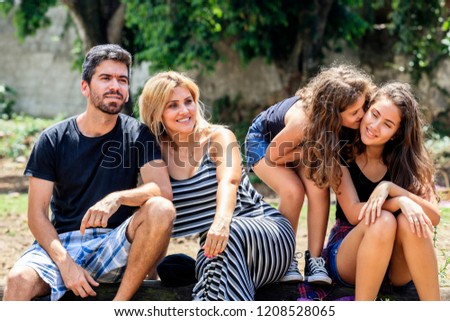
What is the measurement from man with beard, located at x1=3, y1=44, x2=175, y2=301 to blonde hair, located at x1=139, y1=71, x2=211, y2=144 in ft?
0.22

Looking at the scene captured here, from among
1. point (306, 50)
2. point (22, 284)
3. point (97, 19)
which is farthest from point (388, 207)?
point (97, 19)

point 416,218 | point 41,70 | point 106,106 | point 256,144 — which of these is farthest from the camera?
point 41,70

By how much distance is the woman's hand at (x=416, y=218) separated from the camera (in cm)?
356

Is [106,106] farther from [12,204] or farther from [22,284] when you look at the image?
[12,204]

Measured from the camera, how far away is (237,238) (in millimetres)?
3691

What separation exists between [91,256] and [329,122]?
1.51m

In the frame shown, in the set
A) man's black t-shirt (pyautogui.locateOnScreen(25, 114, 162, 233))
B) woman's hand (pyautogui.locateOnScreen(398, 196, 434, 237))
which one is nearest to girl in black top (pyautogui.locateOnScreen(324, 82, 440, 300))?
woman's hand (pyautogui.locateOnScreen(398, 196, 434, 237))

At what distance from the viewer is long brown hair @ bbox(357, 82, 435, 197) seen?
389 cm

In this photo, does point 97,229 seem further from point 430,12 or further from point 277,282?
point 430,12

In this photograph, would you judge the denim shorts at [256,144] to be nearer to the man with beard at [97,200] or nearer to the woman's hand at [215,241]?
the man with beard at [97,200]

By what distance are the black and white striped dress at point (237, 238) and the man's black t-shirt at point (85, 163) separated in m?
0.28

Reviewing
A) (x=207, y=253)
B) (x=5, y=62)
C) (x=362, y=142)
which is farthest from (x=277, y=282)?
(x=5, y=62)

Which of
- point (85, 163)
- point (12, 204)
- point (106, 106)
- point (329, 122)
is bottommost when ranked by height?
point (12, 204)

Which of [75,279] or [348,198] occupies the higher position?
[348,198]
